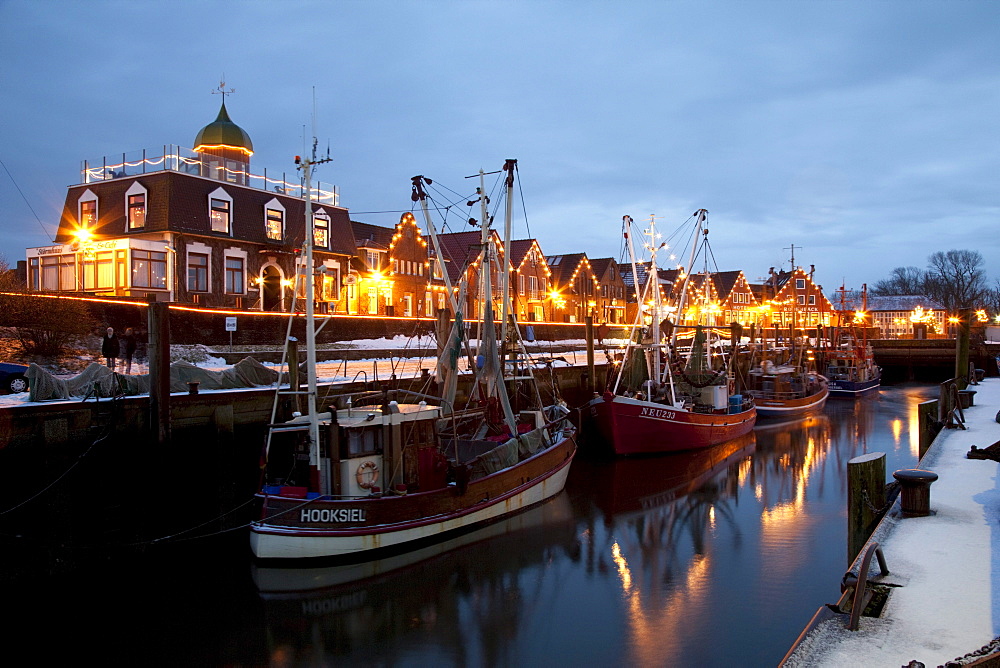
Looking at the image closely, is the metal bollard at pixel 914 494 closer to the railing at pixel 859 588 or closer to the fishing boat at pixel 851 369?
the railing at pixel 859 588

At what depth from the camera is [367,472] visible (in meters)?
16.3

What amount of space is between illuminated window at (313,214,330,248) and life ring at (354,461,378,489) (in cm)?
2795

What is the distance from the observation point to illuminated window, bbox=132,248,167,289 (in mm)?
34750

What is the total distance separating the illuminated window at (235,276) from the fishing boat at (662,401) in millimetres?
20080

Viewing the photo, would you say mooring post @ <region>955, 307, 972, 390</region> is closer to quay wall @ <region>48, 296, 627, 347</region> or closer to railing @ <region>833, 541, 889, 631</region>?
quay wall @ <region>48, 296, 627, 347</region>

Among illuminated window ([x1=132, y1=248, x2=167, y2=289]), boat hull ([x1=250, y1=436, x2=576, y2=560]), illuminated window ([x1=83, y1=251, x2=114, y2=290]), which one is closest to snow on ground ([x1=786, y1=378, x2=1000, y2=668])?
boat hull ([x1=250, y1=436, x2=576, y2=560])

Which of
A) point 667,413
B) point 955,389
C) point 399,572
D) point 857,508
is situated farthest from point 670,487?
point 857,508

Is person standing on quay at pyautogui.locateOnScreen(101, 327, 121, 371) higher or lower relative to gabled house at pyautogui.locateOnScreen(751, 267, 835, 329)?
lower

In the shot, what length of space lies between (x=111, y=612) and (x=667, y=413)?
21004 mm

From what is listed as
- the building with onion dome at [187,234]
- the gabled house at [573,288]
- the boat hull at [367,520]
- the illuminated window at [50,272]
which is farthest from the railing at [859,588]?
the gabled house at [573,288]

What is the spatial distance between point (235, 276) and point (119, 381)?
72.9ft

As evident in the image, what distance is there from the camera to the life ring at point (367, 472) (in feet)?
52.8

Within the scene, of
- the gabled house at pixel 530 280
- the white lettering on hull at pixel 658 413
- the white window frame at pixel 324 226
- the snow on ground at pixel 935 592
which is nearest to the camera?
the snow on ground at pixel 935 592

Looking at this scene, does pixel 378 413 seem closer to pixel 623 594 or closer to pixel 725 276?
pixel 623 594
